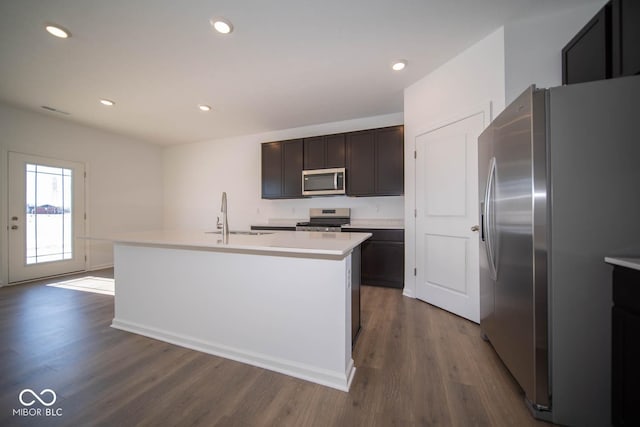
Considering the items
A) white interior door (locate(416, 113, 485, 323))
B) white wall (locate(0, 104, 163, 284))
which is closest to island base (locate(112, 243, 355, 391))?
white interior door (locate(416, 113, 485, 323))

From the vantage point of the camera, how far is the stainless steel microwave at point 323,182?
Answer: 383cm

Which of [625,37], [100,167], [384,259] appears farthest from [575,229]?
[100,167]

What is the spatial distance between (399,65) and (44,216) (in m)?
5.55

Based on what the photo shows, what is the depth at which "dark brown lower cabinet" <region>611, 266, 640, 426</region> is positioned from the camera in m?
0.98

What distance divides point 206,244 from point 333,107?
2.83 m

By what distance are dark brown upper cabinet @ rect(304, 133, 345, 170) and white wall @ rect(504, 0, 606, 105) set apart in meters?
2.22

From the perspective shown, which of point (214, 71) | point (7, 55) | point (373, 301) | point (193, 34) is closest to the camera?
point (193, 34)

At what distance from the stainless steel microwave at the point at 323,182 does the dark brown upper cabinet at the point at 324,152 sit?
12 centimetres

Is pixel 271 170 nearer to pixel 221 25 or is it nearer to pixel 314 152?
pixel 314 152

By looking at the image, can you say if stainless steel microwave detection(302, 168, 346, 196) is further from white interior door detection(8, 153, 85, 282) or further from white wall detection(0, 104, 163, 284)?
white interior door detection(8, 153, 85, 282)

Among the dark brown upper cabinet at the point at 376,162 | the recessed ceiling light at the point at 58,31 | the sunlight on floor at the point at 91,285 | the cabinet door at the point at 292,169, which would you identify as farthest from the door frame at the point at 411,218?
the sunlight on floor at the point at 91,285

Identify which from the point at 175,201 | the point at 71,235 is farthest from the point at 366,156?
the point at 71,235

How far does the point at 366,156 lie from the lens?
12.2ft

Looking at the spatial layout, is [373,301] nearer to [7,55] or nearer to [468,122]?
[468,122]
